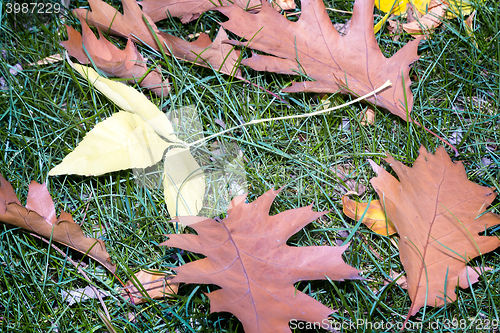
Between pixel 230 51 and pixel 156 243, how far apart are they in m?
0.95

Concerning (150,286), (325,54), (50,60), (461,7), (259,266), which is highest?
(461,7)

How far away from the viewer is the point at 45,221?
147 centimetres

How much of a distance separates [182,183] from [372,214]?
0.80 metres

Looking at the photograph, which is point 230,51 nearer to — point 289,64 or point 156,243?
point 289,64

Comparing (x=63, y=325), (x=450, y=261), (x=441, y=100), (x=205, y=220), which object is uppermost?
(x=441, y=100)

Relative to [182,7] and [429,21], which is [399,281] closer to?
[429,21]

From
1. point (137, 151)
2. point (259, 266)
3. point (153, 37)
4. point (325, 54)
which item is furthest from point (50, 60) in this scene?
point (259, 266)

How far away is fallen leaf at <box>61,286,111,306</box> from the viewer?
1537 mm

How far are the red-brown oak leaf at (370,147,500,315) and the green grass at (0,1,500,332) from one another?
11 cm

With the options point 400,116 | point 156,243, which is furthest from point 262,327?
point 400,116

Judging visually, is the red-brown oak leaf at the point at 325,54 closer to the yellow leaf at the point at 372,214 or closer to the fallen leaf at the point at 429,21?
the fallen leaf at the point at 429,21

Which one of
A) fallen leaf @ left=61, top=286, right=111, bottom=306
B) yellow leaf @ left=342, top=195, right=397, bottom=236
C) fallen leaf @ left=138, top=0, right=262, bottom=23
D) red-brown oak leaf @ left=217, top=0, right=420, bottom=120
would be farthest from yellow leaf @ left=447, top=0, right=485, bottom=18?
fallen leaf @ left=61, top=286, right=111, bottom=306

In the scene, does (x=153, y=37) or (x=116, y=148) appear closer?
(x=116, y=148)

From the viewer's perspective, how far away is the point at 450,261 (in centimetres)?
137
